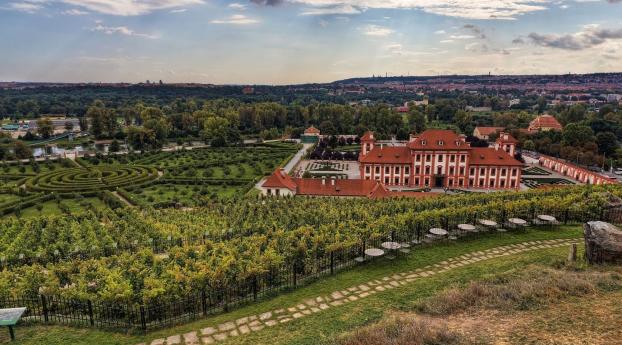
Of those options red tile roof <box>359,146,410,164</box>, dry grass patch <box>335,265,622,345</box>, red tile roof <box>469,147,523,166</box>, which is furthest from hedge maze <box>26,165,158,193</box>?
dry grass patch <box>335,265,622,345</box>

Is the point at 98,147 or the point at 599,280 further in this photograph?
the point at 98,147

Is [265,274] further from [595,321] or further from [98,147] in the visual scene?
[98,147]

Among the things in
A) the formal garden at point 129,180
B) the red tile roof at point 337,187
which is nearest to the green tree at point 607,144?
the red tile roof at point 337,187

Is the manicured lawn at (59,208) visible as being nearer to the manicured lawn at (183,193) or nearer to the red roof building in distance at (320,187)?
the manicured lawn at (183,193)

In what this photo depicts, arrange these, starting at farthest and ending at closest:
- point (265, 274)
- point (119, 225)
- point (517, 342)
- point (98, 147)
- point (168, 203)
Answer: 1. point (98, 147)
2. point (168, 203)
3. point (119, 225)
4. point (265, 274)
5. point (517, 342)

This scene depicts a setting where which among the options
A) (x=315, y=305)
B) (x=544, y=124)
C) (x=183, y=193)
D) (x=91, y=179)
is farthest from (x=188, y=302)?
(x=544, y=124)

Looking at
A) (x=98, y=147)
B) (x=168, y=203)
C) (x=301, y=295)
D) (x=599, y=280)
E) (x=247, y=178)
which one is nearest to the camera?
(x=599, y=280)

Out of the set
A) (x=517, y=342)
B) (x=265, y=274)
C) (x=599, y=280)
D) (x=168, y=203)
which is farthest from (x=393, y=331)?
(x=168, y=203)

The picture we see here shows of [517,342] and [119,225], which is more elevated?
[517,342]
